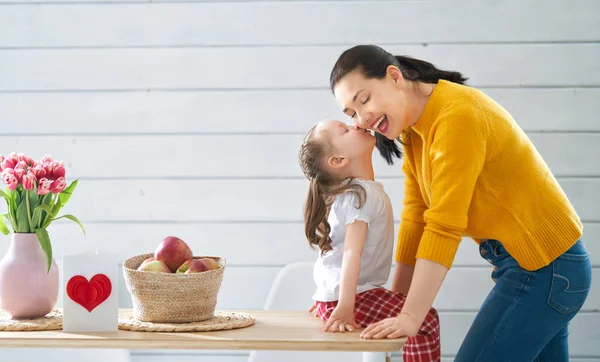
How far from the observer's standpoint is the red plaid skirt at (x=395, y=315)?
1.59 metres

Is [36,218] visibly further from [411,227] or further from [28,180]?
[411,227]

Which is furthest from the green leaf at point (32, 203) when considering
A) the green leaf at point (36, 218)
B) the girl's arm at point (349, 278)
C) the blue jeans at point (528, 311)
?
the blue jeans at point (528, 311)

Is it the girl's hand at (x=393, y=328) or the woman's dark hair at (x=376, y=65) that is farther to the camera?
the woman's dark hair at (x=376, y=65)

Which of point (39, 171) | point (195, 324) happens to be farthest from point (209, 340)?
point (39, 171)

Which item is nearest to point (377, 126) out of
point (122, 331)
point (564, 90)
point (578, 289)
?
point (578, 289)

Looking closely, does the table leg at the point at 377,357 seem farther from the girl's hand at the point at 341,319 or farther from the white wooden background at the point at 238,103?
the white wooden background at the point at 238,103

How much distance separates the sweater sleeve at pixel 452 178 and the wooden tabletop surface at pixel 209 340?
0.71 ft

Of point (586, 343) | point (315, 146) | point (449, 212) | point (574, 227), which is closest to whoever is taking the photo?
point (449, 212)

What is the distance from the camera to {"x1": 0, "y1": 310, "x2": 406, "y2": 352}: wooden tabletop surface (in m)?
1.39

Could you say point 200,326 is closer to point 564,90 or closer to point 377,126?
point 377,126

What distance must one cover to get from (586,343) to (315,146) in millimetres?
1202

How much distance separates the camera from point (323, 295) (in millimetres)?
1684

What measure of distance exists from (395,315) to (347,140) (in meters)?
0.41

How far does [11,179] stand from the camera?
1.61 meters
